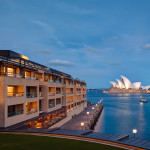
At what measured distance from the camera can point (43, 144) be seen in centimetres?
1084

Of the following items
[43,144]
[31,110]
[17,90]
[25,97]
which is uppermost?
[17,90]

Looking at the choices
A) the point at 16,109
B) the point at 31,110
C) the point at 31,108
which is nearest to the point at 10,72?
the point at 16,109

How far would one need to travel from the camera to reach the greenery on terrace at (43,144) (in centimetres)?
1015

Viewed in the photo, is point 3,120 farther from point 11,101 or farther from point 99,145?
point 99,145

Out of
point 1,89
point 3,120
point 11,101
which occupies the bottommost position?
point 3,120

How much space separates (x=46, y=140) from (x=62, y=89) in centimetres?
2479

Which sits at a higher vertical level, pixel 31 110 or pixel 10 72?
pixel 10 72

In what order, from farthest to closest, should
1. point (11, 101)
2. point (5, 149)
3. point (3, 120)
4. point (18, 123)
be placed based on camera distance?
point (18, 123)
point (11, 101)
point (3, 120)
point (5, 149)

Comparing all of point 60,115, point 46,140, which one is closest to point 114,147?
point 46,140

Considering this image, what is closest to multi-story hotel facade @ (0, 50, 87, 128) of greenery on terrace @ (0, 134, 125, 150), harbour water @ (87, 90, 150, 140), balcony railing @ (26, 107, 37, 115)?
balcony railing @ (26, 107, 37, 115)

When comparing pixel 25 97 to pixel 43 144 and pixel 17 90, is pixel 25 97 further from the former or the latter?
pixel 43 144

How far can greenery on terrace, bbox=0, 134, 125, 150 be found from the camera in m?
10.1

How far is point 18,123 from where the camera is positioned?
17922 mm

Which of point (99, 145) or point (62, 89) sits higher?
point (62, 89)
